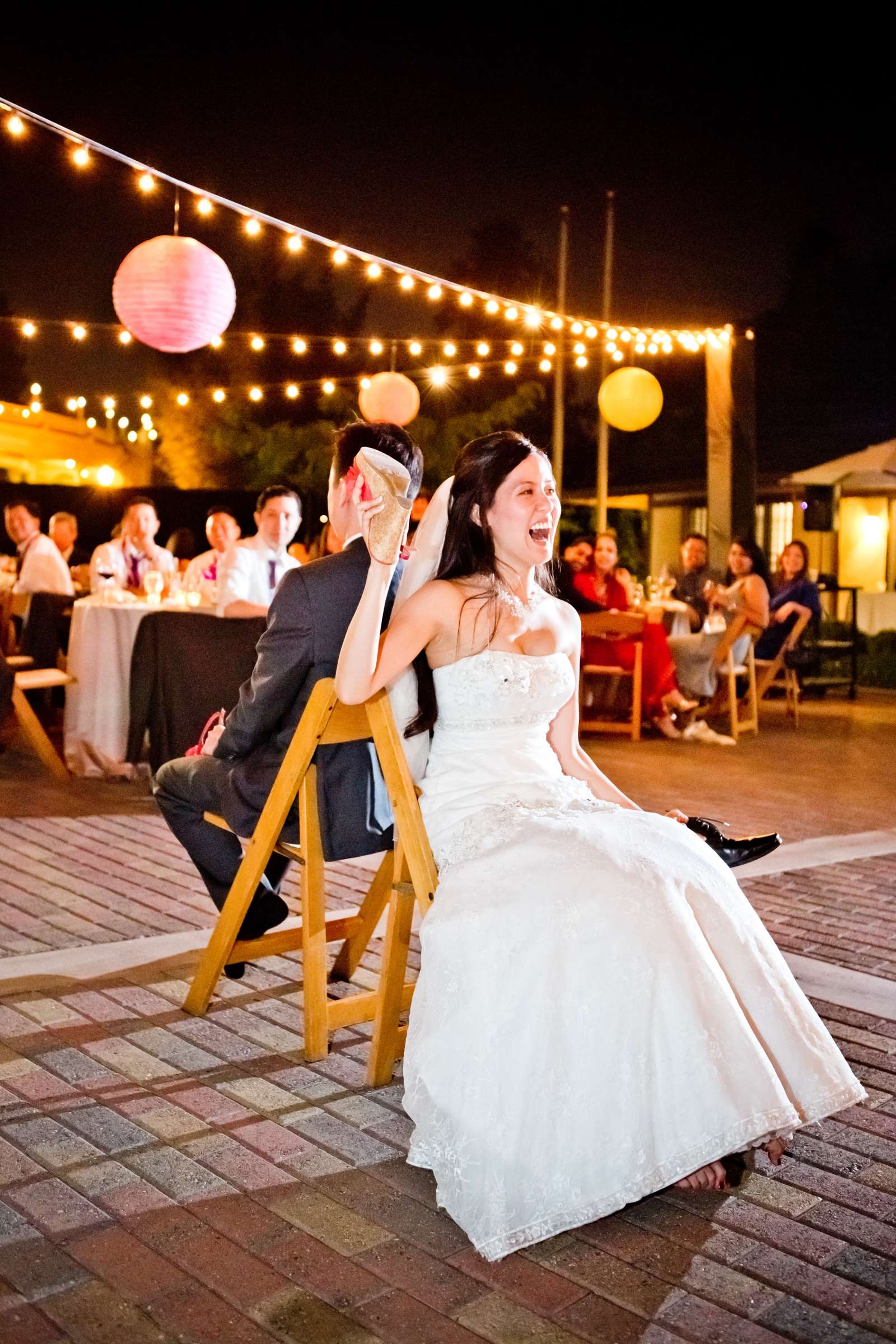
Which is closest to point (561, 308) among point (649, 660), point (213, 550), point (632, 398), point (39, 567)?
point (632, 398)

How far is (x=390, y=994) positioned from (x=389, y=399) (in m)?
9.02

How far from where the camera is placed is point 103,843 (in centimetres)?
564

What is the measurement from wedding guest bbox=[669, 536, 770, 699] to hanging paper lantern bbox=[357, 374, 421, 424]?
3252mm

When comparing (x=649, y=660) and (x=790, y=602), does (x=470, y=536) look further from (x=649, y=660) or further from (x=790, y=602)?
(x=790, y=602)

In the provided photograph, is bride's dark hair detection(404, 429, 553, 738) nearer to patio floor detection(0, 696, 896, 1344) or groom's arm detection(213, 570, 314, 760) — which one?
groom's arm detection(213, 570, 314, 760)

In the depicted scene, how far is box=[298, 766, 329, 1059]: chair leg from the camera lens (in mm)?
3168

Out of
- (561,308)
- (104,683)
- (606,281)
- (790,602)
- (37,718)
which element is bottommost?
(37,718)

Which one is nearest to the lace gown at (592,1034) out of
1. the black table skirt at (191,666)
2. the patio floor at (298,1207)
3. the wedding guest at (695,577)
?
the patio floor at (298,1207)

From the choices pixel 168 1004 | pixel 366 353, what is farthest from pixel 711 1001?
pixel 366 353

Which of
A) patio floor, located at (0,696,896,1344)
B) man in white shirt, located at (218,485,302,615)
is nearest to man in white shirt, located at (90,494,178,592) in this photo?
man in white shirt, located at (218,485,302,615)

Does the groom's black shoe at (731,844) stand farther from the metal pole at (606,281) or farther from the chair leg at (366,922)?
the metal pole at (606,281)

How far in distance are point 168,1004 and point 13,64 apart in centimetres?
1195

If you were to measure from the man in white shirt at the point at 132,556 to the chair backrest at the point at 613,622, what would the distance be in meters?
3.13

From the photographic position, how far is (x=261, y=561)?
711 centimetres
